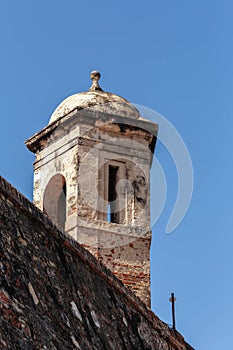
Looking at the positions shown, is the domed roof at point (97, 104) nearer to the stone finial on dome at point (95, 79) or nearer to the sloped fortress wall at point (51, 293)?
the stone finial on dome at point (95, 79)

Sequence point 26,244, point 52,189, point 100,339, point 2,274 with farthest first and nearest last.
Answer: point 52,189, point 100,339, point 26,244, point 2,274

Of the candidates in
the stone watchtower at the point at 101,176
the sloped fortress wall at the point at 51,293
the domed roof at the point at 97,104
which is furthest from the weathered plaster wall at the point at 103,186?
the sloped fortress wall at the point at 51,293

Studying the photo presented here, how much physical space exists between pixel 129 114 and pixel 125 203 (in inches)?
57.2

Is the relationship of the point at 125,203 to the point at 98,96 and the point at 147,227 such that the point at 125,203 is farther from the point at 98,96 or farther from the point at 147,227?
the point at 98,96

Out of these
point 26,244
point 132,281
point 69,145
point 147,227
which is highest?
point 69,145

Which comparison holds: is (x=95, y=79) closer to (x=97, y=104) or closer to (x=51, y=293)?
(x=97, y=104)

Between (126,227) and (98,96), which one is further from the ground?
(98,96)

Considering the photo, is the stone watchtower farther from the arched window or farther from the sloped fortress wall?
the sloped fortress wall

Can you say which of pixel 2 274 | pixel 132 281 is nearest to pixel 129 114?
pixel 132 281

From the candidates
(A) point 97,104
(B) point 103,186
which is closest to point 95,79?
(A) point 97,104

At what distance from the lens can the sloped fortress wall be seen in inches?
199

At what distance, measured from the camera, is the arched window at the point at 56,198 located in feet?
51.3

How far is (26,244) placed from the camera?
5.65 metres

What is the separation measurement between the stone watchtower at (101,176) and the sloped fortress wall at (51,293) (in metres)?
7.49
